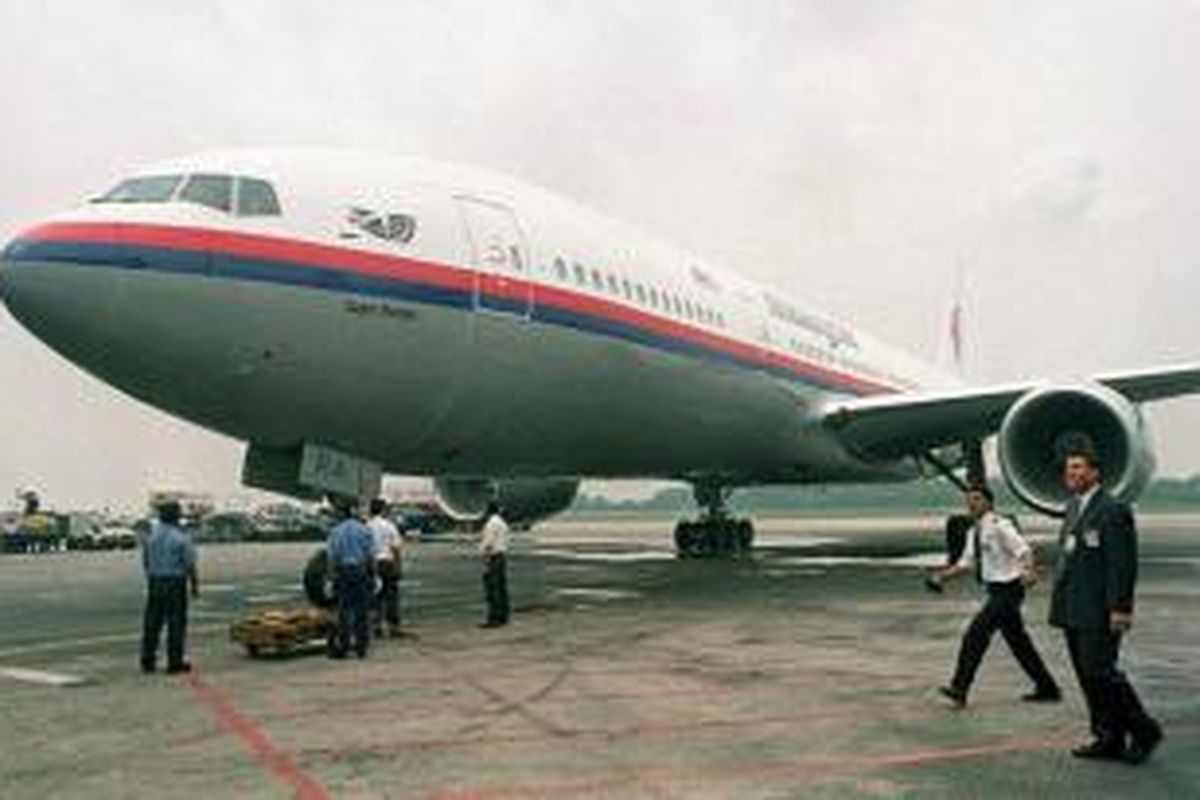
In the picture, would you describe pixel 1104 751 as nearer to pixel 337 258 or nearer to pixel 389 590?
pixel 389 590

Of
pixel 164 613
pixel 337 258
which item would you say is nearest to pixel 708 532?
pixel 337 258

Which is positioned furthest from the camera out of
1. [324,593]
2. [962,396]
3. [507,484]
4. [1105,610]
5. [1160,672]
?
[507,484]

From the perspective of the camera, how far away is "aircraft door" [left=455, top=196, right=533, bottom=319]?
583 inches

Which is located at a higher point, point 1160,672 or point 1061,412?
point 1061,412

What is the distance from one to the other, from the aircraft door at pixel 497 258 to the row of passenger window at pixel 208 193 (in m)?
2.47

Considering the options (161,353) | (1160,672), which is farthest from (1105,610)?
(161,353)

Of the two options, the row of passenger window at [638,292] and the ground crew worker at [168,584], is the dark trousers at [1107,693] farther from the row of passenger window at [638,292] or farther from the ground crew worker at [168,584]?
the row of passenger window at [638,292]

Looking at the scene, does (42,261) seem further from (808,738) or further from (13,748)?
(808,738)

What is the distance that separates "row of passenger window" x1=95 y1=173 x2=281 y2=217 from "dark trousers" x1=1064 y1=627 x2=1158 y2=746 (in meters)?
9.03

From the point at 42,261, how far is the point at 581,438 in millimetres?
7308

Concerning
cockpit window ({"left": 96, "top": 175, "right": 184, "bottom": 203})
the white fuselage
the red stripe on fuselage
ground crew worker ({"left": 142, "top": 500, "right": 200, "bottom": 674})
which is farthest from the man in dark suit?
cockpit window ({"left": 96, "top": 175, "right": 184, "bottom": 203})

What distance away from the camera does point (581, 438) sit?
680 inches

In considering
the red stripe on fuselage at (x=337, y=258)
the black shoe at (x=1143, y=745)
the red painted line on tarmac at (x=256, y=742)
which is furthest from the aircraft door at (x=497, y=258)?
the black shoe at (x=1143, y=745)

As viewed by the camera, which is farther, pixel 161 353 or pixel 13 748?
pixel 161 353
